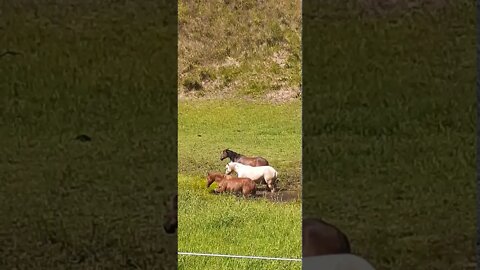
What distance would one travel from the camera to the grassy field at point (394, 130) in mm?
1562

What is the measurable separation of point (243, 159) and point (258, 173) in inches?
2.1

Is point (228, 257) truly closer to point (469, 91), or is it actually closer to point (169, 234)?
point (169, 234)

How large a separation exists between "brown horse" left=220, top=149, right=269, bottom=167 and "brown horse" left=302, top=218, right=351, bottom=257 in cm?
35

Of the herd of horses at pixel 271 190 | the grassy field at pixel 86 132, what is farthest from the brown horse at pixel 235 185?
the grassy field at pixel 86 132

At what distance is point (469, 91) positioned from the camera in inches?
61.5

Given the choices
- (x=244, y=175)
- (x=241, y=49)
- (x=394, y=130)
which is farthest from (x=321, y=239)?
(x=241, y=49)

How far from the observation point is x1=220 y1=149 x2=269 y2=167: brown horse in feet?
6.05

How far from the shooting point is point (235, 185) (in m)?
1.84

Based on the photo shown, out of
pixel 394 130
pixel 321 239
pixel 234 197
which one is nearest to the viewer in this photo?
pixel 321 239

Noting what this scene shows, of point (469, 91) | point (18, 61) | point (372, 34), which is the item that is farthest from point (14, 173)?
point (469, 91)

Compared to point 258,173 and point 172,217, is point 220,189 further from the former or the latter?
point 172,217

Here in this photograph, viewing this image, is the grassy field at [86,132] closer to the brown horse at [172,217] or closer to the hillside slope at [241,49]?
the brown horse at [172,217]

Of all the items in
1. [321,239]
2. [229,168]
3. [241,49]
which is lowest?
[321,239]

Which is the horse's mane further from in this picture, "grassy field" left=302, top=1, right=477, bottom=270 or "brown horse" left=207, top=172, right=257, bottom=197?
"grassy field" left=302, top=1, right=477, bottom=270
